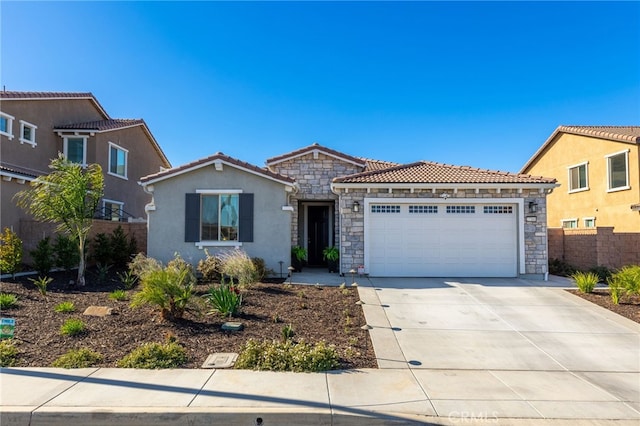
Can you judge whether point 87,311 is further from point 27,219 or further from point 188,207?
point 27,219

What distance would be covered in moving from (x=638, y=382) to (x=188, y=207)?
11409 millimetres

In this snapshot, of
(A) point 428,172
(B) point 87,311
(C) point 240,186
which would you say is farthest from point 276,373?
(A) point 428,172

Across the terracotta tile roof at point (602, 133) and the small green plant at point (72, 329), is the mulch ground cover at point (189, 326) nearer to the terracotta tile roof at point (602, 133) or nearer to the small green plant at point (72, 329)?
the small green plant at point (72, 329)

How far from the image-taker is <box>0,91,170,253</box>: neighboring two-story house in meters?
14.4

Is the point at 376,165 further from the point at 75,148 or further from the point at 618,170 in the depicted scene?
the point at 75,148

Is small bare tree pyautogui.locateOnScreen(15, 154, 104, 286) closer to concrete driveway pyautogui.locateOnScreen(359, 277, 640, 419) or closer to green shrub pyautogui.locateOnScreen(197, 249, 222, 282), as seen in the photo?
green shrub pyautogui.locateOnScreen(197, 249, 222, 282)

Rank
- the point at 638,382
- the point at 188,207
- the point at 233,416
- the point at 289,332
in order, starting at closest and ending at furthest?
the point at 233,416
the point at 638,382
the point at 289,332
the point at 188,207

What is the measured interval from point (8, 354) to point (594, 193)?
22.1 m

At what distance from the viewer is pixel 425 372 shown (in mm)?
5352

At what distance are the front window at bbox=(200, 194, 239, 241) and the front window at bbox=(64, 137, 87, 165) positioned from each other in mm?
9862

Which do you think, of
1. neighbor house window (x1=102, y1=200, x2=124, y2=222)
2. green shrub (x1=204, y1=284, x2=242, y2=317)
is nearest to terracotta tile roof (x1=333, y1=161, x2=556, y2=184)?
green shrub (x1=204, y1=284, x2=242, y2=317)

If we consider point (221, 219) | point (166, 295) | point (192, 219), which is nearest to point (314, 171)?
point (221, 219)

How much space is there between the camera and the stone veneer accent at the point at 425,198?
12242mm

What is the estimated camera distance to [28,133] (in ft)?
53.3
